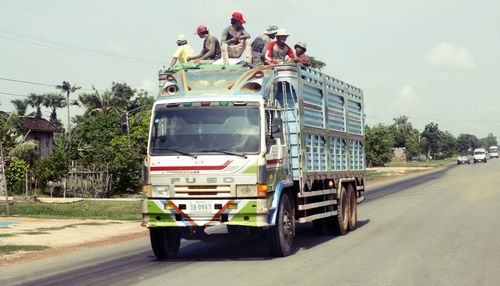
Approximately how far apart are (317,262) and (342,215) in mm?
4659

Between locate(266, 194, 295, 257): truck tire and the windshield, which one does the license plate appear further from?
locate(266, 194, 295, 257): truck tire

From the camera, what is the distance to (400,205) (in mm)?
24219

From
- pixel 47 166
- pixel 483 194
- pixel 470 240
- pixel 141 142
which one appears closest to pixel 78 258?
pixel 470 240

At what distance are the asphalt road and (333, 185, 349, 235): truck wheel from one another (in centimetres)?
35

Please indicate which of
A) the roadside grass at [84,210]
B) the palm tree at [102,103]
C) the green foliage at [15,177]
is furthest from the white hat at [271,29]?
the palm tree at [102,103]

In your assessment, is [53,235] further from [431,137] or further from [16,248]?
[431,137]

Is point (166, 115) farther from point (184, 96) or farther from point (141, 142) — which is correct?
point (141, 142)

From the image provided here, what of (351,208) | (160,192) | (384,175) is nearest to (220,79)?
(160,192)

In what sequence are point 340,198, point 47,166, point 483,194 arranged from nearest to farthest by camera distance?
1. point 340,198
2. point 483,194
3. point 47,166

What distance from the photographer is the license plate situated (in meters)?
10.7

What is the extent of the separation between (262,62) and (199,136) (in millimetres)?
2839

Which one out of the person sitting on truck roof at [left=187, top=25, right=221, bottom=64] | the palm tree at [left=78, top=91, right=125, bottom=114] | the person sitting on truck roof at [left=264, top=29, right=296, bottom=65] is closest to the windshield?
the person sitting on truck roof at [left=187, top=25, right=221, bottom=64]

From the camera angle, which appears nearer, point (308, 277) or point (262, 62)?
point (308, 277)

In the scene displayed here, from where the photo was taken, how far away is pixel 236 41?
12891 mm
